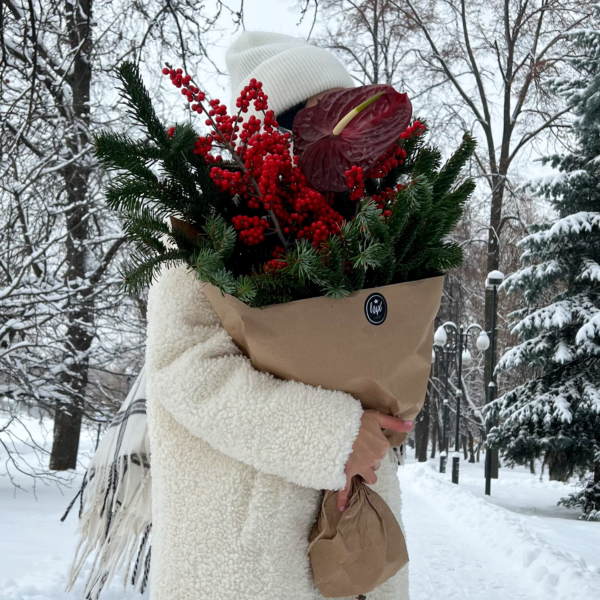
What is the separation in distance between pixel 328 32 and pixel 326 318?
1446cm

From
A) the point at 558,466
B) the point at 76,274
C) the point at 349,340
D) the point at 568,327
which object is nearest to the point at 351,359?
the point at 349,340

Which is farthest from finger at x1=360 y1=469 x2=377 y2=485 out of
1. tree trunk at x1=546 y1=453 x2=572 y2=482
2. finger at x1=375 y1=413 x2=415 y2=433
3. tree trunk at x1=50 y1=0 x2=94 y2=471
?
tree trunk at x1=546 y1=453 x2=572 y2=482

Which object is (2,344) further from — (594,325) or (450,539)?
(594,325)

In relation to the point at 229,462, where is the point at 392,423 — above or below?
above

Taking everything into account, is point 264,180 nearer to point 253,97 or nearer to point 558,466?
point 253,97

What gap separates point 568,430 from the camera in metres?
9.63

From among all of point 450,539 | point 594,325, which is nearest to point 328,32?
point 594,325

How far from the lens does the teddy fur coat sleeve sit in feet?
4.34

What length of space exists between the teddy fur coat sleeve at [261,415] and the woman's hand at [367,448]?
1.1 inches

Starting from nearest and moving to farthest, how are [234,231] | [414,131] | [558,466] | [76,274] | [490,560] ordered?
[234,231], [414,131], [490,560], [76,274], [558,466]

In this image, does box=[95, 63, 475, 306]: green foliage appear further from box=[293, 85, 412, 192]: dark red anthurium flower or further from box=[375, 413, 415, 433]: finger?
box=[375, 413, 415, 433]: finger

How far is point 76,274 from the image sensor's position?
24.8 ft

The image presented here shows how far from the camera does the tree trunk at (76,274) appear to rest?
6.52 m

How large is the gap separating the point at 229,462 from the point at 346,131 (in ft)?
2.53
